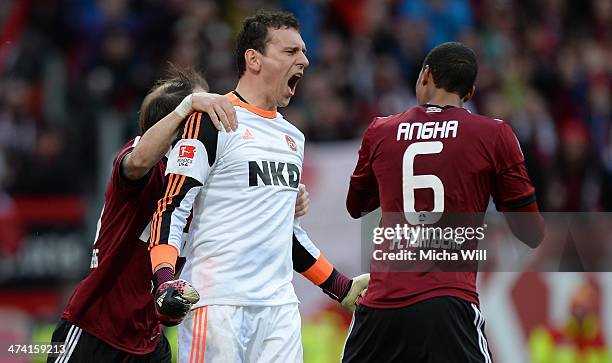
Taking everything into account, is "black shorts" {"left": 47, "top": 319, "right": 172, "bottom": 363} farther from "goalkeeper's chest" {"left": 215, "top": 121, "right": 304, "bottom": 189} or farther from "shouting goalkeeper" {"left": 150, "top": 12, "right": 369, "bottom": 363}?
"goalkeeper's chest" {"left": 215, "top": 121, "right": 304, "bottom": 189}

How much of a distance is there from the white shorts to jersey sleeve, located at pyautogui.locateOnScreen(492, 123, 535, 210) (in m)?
1.27

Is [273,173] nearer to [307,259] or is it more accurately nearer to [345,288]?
[307,259]

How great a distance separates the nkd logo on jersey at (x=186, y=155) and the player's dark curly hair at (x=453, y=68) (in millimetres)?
1375

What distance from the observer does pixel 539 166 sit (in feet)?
41.4

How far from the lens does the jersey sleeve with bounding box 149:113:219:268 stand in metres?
5.36

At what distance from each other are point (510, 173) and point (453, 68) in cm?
63

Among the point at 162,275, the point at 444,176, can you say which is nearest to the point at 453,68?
the point at 444,176

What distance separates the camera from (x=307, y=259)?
632 cm

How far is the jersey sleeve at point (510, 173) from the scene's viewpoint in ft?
18.8

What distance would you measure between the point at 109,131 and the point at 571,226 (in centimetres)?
516

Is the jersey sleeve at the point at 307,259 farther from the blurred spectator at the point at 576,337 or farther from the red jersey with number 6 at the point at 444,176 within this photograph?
the blurred spectator at the point at 576,337

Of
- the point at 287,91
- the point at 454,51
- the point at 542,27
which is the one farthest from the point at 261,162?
the point at 542,27

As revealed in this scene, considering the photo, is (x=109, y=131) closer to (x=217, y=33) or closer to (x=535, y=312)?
(x=217, y=33)

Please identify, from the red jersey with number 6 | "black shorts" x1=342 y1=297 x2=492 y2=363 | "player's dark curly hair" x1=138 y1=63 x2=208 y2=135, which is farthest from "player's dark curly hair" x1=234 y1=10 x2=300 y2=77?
"black shorts" x1=342 y1=297 x2=492 y2=363
